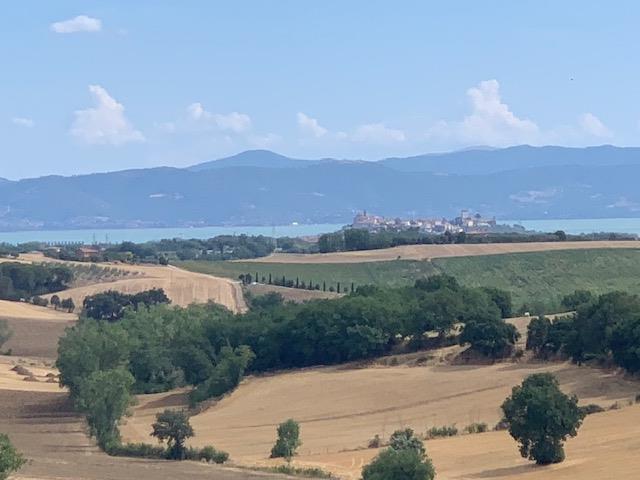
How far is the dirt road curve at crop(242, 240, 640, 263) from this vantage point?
140000 millimetres

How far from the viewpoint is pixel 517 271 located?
13162cm

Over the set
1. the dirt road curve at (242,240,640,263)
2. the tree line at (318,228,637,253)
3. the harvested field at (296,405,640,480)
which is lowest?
the harvested field at (296,405,640,480)

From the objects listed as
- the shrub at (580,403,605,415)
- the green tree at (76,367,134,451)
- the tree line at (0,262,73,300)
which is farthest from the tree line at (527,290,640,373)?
the tree line at (0,262,73,300)

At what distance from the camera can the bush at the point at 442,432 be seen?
58.5 m

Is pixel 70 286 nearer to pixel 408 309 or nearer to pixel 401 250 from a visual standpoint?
pixel 401 250

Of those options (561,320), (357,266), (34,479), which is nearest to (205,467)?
(34,479)

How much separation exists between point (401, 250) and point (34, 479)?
100993 millimetres

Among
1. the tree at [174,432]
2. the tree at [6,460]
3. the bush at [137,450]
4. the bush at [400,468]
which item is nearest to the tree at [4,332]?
the bush at [137,450]

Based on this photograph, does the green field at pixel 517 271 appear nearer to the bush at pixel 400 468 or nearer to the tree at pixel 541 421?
the tree at pixel 541 421

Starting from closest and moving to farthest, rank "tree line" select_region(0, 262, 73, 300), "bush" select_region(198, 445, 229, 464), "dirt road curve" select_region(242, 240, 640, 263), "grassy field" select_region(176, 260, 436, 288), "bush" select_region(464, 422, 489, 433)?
"bush" select_region(198, 445, 229, 464) < "bush" select_region(464, 422, 489, 433) < "tree line" select_region(0, 262, 73, 300) < "grassy field" select_region(176, 260, 436, 288) < "dirt road curve" select_region(242, 240, 640, 263)

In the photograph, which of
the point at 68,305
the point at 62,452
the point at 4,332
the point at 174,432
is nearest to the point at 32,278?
the point at 68,305

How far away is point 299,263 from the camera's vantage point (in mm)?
146625

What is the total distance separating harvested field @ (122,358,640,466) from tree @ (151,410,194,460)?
228cm

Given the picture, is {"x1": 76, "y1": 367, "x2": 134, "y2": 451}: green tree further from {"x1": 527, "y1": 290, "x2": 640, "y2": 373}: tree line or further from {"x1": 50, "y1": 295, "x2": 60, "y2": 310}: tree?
{"x1": 50, "y1": 295, "x2": 60, "y2": 310}: tree
